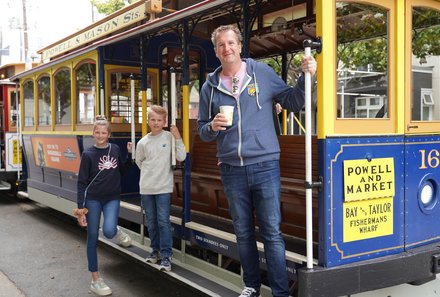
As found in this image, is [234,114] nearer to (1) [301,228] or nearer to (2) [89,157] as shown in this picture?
(1) [301,228]

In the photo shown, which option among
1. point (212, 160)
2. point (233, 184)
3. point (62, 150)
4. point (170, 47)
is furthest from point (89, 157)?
point (62, 150)

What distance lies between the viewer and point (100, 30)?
610cm

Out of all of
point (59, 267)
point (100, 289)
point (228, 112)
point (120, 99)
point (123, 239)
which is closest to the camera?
point (228, 112)

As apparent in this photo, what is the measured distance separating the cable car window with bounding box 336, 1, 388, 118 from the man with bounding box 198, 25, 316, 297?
1.42ft

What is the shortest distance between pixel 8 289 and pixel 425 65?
173 inches

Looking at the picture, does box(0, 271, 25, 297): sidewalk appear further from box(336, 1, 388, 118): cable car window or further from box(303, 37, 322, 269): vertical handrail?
box(336, 1, 388, 118): cable car window

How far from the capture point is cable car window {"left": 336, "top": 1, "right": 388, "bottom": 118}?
3.33 m

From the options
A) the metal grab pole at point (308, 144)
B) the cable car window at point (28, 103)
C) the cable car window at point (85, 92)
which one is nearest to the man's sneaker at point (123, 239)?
the cable car window at point (85, 92)

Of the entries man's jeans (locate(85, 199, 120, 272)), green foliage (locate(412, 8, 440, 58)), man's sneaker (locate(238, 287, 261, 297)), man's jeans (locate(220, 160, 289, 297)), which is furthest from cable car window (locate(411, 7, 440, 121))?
man's jeans (locate(85, 199, 120, 272))

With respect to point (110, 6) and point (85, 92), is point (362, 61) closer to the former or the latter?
point (85, 92)

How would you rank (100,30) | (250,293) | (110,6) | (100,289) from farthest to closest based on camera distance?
(110,6) → (100,30) → (100,289) → (250,293)

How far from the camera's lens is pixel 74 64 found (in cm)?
666

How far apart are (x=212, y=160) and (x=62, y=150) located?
280 cm

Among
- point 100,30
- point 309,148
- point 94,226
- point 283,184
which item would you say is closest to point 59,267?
point 94,226
